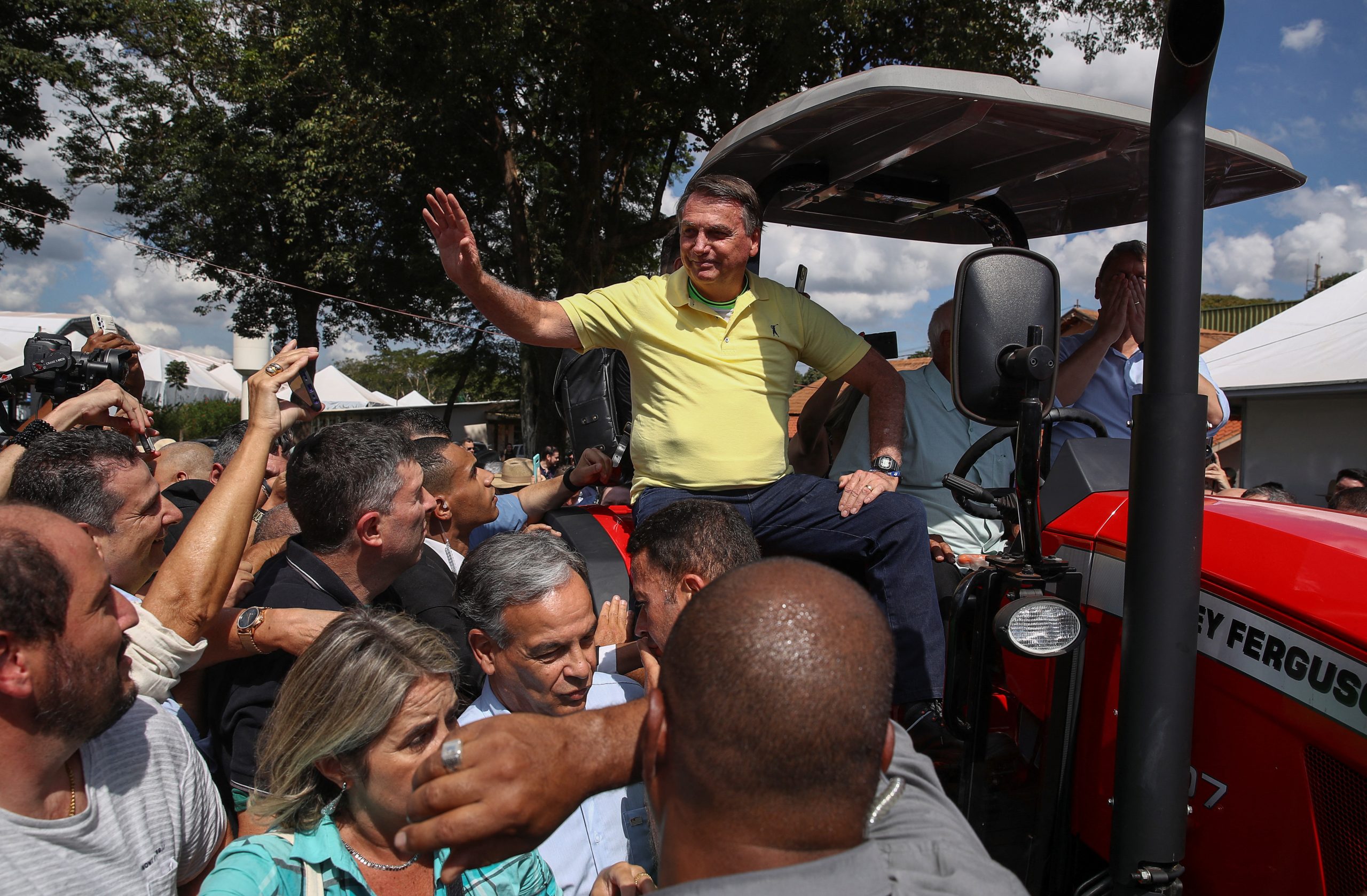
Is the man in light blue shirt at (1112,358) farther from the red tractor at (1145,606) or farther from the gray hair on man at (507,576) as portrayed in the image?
the gray hair on man at (507,576)

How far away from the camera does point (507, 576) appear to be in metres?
2.29

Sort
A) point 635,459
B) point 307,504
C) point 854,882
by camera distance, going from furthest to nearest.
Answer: point 635,459 → point 307,504 → point 854,882

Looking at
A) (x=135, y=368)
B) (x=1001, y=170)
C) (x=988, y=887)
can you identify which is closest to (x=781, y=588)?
(x=988, y=887)

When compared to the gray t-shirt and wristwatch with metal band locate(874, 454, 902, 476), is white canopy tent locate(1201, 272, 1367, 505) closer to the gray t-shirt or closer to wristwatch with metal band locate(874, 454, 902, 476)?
wristwatch with metal band locate(874, 454, 902, 476)

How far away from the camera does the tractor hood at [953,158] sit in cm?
219

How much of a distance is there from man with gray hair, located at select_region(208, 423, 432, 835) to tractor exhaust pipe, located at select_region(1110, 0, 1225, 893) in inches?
75.8

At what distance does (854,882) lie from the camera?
913mm

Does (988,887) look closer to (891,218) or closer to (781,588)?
(781,588)

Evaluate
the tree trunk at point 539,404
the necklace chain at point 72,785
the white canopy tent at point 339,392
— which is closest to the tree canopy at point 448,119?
the tree trunk at point 539,404

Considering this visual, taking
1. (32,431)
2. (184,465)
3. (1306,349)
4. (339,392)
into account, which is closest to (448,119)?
(184,465)

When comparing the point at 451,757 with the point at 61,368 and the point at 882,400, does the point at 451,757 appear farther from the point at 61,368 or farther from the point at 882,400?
the point at 61,368

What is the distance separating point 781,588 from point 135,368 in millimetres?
4145

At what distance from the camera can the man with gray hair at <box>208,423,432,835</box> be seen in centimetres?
239

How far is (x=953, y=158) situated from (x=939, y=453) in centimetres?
94
